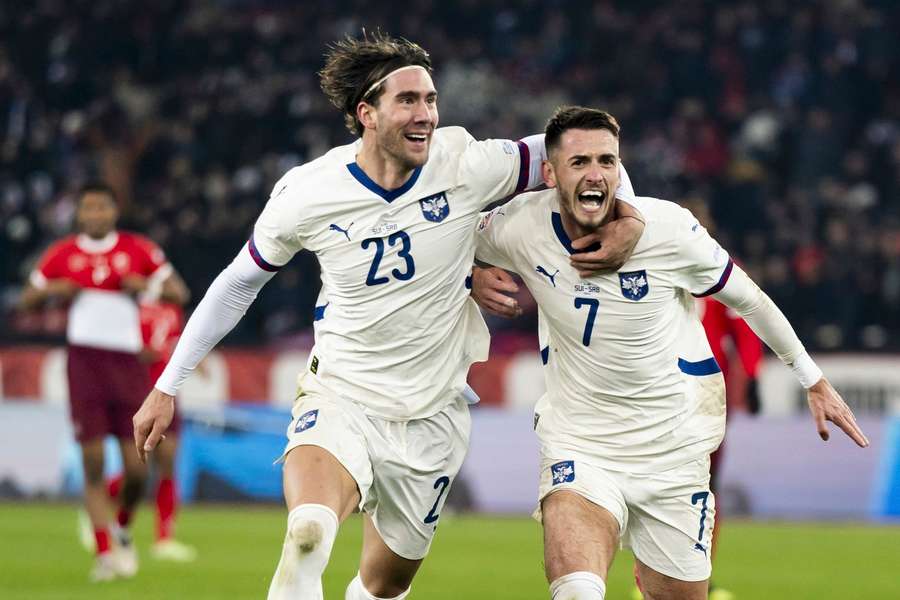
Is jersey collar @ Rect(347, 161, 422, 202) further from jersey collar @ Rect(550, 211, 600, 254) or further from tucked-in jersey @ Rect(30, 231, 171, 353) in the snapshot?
tucked-in jersey @ Rect(30, 231, 171, 353)

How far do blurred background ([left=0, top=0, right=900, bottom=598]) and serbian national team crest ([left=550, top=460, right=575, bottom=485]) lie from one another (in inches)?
331

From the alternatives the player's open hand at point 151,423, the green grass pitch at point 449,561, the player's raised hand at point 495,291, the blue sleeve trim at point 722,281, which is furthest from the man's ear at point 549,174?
the green grass pitch at point 449,561

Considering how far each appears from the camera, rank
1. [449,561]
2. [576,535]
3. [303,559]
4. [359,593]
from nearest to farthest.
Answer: [303,559] < [576,535] < [359,593] < [449,561]

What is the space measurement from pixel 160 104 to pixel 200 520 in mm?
7655

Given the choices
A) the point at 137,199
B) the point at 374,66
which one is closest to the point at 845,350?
the point at 137,199

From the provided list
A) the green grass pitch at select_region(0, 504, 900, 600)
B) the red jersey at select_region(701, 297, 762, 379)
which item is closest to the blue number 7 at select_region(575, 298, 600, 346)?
the red jersey at select_region(701, 297, 762, 379)

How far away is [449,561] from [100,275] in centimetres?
319

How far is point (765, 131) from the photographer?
18.4 m

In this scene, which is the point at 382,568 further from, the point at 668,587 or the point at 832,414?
the point at 832,414

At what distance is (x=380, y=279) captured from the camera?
575 cm

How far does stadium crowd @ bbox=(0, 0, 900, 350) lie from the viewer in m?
16.8

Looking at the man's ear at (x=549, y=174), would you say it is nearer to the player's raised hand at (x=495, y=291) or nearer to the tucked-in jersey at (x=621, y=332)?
the tucked-in jersey at (x=621, y=332)

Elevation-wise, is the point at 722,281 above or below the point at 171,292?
below

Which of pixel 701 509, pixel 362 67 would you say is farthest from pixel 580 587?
pixel 362 67
